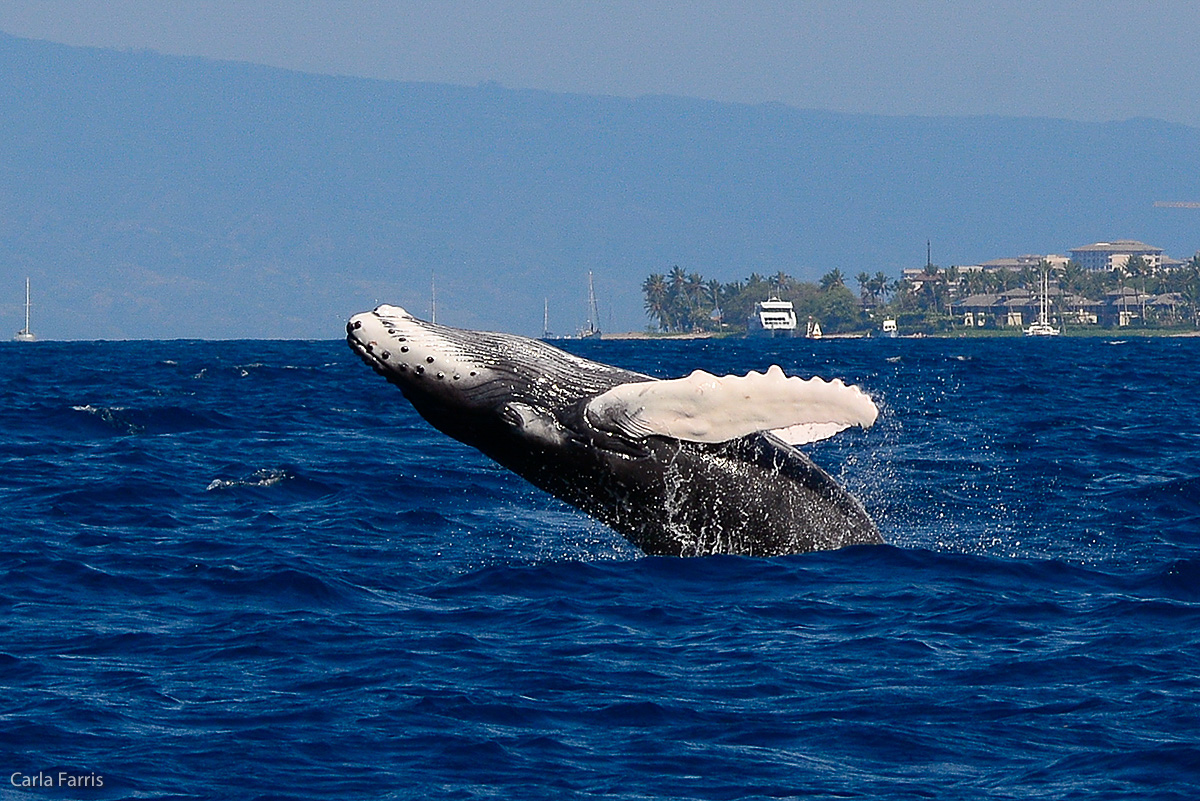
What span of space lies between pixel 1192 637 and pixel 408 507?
9.62m

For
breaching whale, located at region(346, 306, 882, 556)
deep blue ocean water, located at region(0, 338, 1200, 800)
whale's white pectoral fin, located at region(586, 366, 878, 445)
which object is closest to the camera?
deep blue ocean water, located at region(0, 338, 1200, 800)

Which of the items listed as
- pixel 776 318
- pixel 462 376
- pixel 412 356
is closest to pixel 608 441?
pixel 462 376

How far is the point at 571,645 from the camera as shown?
1123 centimetres

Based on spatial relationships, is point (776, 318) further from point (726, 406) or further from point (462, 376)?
point (726, 406)

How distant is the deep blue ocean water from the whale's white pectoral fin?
4.10 feet

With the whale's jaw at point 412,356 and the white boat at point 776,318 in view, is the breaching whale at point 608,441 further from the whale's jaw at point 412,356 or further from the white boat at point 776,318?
the white boat at point 776,318

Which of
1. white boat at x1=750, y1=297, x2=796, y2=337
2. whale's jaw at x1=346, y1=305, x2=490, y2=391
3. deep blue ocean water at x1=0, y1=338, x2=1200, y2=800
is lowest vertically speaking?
deep blue ocean water at x1=0, y1=338, x2=1200, y2=800

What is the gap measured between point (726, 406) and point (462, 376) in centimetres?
221

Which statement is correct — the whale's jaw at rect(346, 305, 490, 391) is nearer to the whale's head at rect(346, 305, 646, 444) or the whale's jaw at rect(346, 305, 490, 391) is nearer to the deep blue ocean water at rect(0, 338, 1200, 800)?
the whale's head at rect(346, 305, 646, 444)

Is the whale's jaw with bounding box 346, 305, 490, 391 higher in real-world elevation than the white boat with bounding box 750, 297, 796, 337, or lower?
lower

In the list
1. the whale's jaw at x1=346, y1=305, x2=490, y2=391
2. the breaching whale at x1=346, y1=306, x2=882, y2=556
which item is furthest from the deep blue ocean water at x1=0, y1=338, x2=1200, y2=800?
the whale's jaw at x1=346, y1=305, x2=490, y2=391

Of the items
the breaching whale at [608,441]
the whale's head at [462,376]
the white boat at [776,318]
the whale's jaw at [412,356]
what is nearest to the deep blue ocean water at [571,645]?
the breaching whale at [608,441]

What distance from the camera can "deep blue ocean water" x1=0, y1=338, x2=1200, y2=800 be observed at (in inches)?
344

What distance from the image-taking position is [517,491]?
20.3 meters
